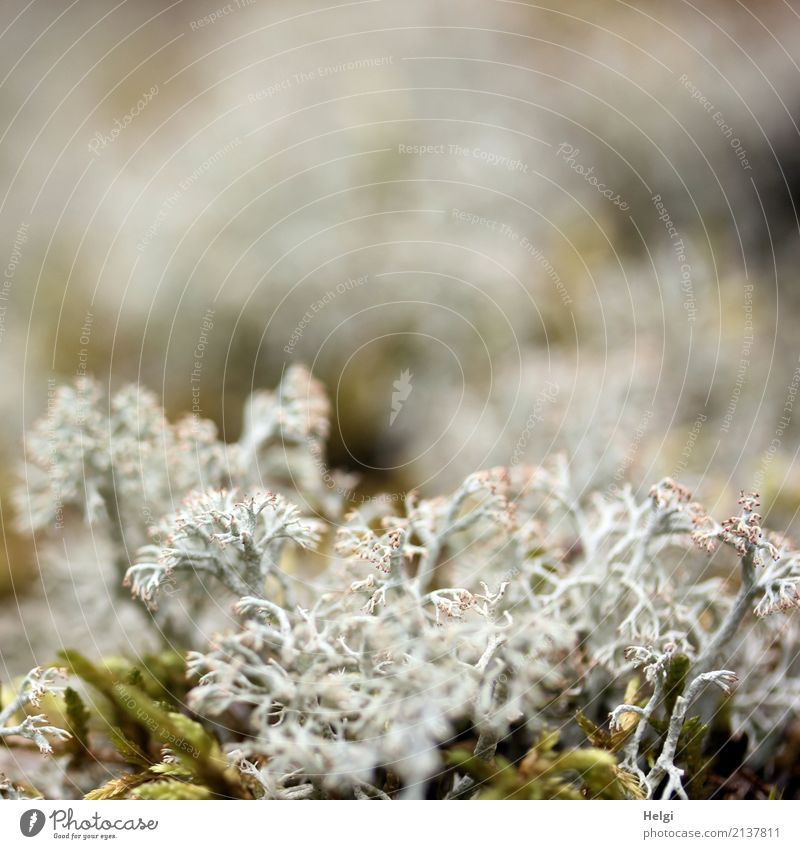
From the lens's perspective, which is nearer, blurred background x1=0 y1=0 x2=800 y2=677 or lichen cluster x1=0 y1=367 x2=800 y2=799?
lichen cluster x1=0 y1=367 x2=800 y2=799

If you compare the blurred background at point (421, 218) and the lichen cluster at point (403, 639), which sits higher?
the blurred background at point (421, 218)

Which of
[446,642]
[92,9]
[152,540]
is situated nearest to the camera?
[446,642]

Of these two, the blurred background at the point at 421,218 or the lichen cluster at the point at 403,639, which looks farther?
the blurred background at the point at 421,218

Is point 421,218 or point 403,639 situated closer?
point 403,639

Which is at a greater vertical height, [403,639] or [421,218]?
[421,218]

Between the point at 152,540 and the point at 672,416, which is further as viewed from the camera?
the point at 672,416
